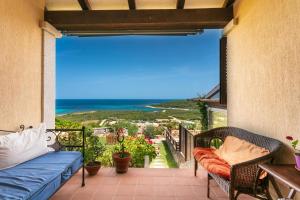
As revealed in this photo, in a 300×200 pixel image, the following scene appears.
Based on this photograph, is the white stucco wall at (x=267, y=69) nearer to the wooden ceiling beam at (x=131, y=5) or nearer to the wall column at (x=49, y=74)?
the wooden ceiling beam at (x=131, y=5)

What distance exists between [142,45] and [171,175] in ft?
51.8

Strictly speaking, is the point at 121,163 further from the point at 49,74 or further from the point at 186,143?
the point at 49,74

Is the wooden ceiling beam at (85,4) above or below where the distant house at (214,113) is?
above

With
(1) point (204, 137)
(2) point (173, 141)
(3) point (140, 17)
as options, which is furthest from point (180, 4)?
(2) point (173, 141)

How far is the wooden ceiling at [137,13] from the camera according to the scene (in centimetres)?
385

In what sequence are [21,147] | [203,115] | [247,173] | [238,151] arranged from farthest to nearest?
[203,115] → [238,151] → [21,147] → [247,173]

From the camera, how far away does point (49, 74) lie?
409 cm

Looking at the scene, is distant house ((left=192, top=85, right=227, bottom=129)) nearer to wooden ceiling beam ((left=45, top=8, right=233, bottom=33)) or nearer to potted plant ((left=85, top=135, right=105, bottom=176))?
wooden ceiling beam ((left=45, top=8, right=233, bottom=33))

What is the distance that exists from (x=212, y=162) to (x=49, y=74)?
10.4ft

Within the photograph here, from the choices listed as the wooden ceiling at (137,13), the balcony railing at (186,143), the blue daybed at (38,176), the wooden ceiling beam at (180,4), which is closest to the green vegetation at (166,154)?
the balcony railing at (186,143)

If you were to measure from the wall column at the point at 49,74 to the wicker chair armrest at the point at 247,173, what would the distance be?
127 inches

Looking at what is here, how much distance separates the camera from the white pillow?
93.4 inches

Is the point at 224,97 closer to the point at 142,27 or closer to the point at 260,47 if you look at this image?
the point at 260,47

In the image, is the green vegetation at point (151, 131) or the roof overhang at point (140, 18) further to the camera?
the green vegetation at point (151, 131)
